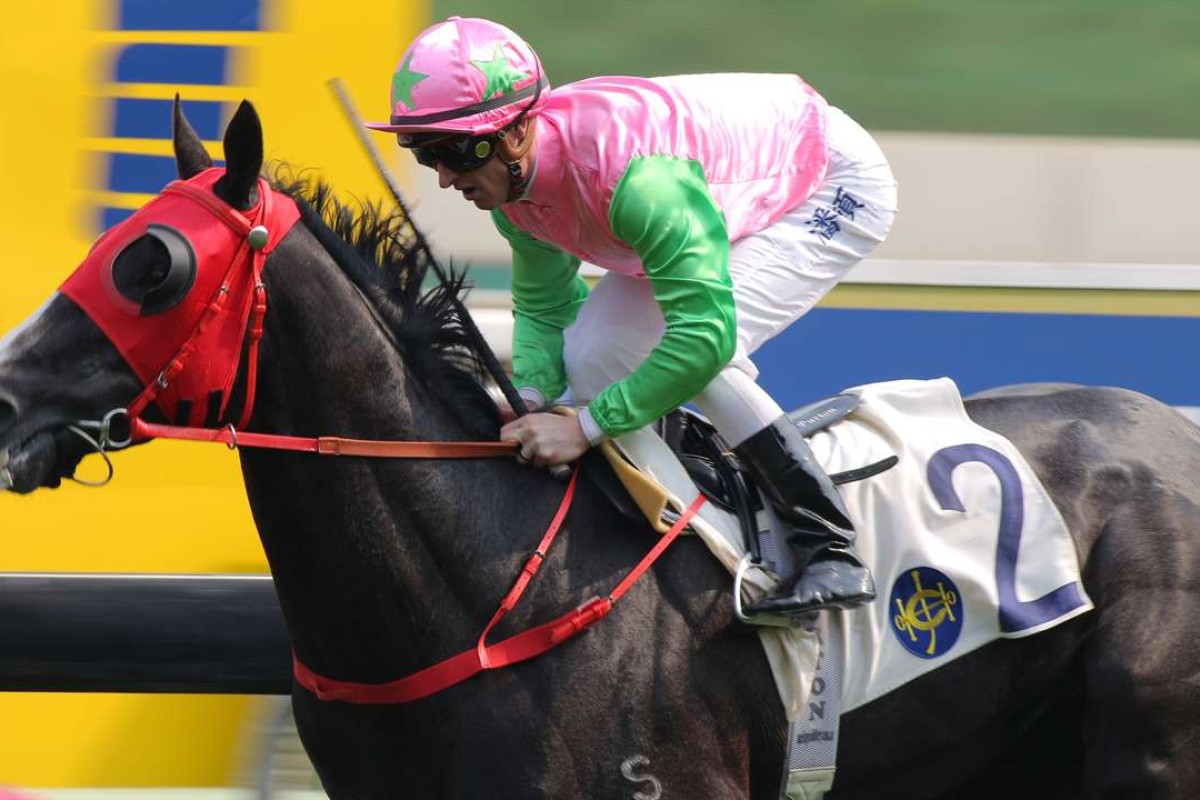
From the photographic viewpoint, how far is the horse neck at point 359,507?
9.82ft

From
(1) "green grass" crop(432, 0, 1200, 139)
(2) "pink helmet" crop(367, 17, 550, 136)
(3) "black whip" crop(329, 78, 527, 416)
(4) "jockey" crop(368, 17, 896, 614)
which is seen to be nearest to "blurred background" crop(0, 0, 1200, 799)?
(1) "green grass" crop(432, 0, 1200, 139)

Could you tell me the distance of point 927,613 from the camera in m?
3.33

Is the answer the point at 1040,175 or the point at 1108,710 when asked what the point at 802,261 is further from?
the point at 1040,175

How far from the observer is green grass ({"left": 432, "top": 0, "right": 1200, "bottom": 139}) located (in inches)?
186

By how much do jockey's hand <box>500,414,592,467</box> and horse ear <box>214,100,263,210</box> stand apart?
651 mm

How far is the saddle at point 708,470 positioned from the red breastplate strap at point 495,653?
15 centimetres

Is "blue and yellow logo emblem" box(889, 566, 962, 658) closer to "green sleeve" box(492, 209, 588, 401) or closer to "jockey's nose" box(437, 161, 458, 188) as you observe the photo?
"green sleeve" box(492, 209, 588, 401)

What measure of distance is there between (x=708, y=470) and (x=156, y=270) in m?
1.15

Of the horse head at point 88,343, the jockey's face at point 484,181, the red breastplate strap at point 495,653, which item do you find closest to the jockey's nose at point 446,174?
the jockey's face at point 484,181

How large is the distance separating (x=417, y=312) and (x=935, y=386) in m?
1.11

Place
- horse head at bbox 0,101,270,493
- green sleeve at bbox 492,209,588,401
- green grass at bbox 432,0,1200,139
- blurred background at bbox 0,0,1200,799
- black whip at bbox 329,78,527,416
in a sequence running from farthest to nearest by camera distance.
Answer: green grass at bbox 432,0,1200,139 < blurred background at bbox 0,0,1200,799 < green sleeve at bbox 492,209,588,401 < black whip at bbox 329,78,527,416 < horse head at bbox 0,101,270,493

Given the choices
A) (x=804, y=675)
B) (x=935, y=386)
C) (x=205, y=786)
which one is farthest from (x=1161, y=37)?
(x=205, y=786)

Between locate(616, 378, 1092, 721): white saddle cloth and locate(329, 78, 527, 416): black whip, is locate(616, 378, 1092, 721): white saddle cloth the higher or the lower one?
the lower one

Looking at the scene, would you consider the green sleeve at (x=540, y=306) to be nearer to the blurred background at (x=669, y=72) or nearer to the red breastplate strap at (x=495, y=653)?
the red breastplate strap at (x=495, y=653)
